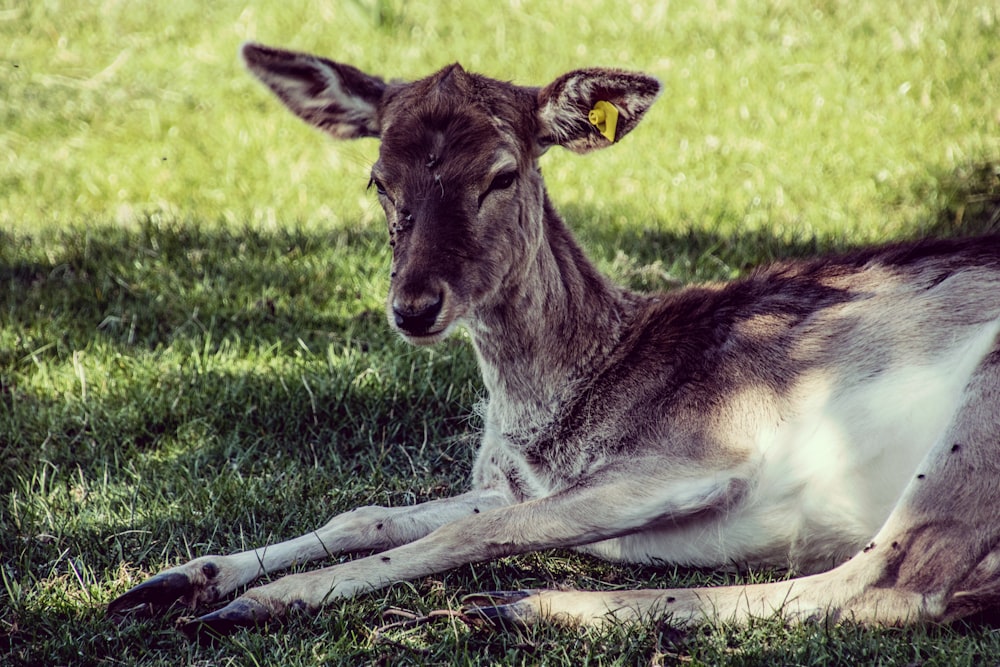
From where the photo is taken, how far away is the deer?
3.40 m

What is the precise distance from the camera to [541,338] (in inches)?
166

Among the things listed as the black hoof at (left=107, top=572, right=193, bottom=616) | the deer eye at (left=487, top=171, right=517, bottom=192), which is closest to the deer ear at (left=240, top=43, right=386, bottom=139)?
the deer eye at (left=487, top=171, right=517, bottom=192)

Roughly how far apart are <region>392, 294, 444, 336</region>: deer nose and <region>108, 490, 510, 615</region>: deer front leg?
80 centimetres

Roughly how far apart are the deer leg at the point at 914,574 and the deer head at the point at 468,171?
104 centimetres

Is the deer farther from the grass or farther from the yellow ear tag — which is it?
the grass

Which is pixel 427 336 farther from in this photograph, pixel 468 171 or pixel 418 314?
pixel 468 171

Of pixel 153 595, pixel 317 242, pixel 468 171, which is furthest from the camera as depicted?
pixel 317 242

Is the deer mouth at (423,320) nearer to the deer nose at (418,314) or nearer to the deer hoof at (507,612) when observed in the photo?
the deer nose at (418,314)

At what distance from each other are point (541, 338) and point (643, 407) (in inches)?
18.7

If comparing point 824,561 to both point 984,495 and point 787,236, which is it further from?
point 787,236

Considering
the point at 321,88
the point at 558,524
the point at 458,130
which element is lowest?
the point at 558,524

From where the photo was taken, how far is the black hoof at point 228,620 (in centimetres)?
346

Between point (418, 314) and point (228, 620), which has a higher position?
point (418, 314)

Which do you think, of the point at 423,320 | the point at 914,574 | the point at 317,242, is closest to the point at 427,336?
the point at 423,320
